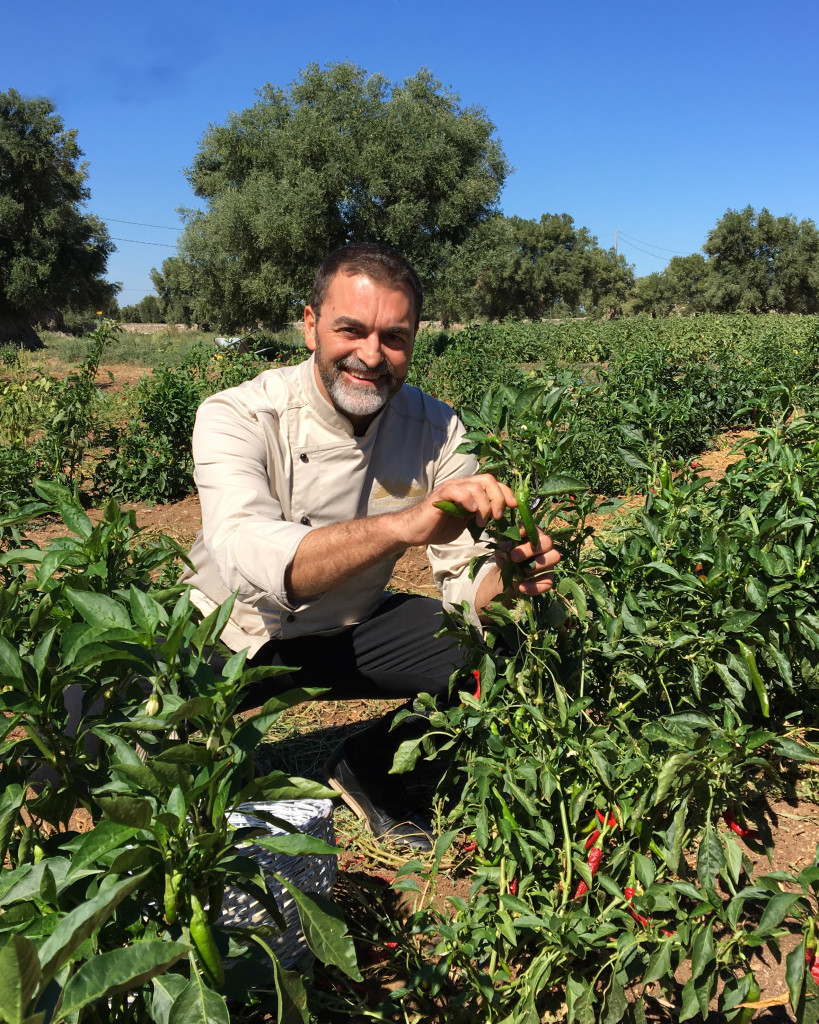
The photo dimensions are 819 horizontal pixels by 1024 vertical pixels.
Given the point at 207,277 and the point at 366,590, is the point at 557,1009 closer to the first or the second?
the point at 366,590

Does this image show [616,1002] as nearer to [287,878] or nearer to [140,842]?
[287,878]

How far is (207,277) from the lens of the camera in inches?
957

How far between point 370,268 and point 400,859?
1627 millimetres

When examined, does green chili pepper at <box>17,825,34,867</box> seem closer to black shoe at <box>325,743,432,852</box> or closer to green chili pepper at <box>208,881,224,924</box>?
green chili pepper at <box>208,881,224,924</box>

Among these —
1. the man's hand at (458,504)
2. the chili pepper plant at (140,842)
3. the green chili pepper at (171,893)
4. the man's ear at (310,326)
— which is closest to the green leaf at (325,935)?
the chili pepper plant at (140,842)

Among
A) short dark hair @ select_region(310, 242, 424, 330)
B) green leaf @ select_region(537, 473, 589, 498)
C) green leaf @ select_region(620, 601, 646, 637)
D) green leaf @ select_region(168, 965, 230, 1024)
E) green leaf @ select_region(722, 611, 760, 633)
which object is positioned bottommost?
green leaf @ select_region(168, 965, 230, 1024)

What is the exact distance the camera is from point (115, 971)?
698mm

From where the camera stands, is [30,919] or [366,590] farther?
[366,590]

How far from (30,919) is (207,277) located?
25.2 meters

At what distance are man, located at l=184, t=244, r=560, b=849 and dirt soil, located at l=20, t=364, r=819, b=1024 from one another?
24 centimetres

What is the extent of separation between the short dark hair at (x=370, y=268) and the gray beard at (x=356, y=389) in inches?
7.4

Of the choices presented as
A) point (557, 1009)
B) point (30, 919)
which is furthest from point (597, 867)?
point (30, 919)

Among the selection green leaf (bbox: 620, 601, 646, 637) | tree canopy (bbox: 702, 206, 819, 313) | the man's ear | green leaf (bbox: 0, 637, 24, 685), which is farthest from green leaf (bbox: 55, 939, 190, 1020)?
tree canopy (bbox: 702, 206, 819, 313)

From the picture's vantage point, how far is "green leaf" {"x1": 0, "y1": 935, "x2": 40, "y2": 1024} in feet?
2.06
